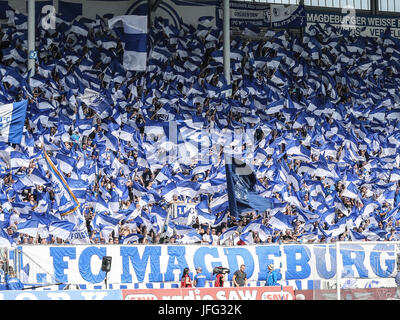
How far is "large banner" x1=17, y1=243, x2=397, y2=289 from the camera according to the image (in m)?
17.2

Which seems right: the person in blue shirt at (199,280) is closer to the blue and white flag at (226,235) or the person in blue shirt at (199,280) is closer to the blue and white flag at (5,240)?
the blue and white flag at (226,235)

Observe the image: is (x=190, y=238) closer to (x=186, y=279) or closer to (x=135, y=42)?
(x=186, y=279)

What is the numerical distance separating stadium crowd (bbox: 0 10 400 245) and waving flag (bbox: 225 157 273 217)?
0.96 ft

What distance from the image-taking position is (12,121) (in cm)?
2136

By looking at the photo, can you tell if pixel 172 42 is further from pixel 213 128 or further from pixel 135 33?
pixel 213 128

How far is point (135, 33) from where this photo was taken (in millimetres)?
28422

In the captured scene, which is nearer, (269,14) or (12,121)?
(12,121)

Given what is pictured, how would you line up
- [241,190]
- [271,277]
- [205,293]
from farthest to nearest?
[241,190], [271,277], [205,293]

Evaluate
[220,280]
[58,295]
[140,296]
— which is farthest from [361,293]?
[58,295]

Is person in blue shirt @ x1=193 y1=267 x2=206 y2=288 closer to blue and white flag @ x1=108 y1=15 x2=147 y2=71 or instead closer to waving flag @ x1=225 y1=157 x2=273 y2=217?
waving flag @ x1=225 y1=157 x2=273 y2=217

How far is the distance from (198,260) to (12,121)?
22.2ft

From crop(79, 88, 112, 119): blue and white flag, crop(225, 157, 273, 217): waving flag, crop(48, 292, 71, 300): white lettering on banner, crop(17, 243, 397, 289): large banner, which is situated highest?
crop(79, 88, 112, 119): blue and white flag

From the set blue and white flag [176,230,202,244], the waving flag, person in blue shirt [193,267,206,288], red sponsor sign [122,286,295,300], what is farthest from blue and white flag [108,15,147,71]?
red sponsor sign [122,286,295,300]
